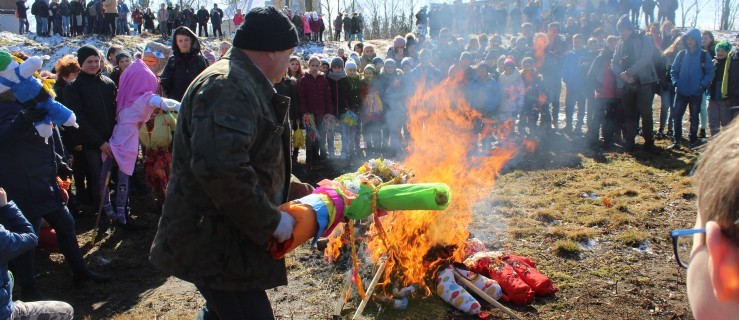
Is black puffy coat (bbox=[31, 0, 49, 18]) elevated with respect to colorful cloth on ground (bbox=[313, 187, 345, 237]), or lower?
elevated

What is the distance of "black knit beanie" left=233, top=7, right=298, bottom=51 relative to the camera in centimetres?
244

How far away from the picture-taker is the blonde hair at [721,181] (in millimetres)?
948

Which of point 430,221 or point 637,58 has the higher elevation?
point 637,58

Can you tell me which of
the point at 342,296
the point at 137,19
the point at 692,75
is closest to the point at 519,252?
the point at 342,296

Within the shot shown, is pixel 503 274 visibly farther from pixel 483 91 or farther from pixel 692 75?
pixel 692 75

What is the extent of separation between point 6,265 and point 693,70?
10.5 meters

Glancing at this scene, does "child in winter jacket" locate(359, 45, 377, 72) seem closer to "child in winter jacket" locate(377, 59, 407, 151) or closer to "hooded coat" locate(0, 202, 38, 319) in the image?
"child in winter jacket" locate(377, 59, 407, 151)

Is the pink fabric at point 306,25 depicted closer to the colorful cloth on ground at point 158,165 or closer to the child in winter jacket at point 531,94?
the child in winter jacket at point 531,94

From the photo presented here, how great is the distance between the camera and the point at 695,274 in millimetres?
1099

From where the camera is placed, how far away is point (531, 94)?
10.9 meters

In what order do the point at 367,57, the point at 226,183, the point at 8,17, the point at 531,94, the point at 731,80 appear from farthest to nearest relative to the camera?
the point at 8,17 → the point at 367,57 → the point at 531,94 → the point at 731,80 → the point at 226,183

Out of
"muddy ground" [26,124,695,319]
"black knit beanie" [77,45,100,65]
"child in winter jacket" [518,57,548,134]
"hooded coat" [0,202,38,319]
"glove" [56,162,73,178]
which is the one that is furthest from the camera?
"child in winter jacket" [518,57,548,134]

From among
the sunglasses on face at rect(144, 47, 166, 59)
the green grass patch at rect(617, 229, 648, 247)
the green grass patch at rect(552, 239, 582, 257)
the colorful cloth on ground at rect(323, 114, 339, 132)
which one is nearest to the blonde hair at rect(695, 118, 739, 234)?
the green grass patch at rect(552, 239, 582, 257)

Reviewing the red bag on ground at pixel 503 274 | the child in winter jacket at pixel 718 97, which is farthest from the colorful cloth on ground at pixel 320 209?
the child in winter jacket at pixel 718 97
